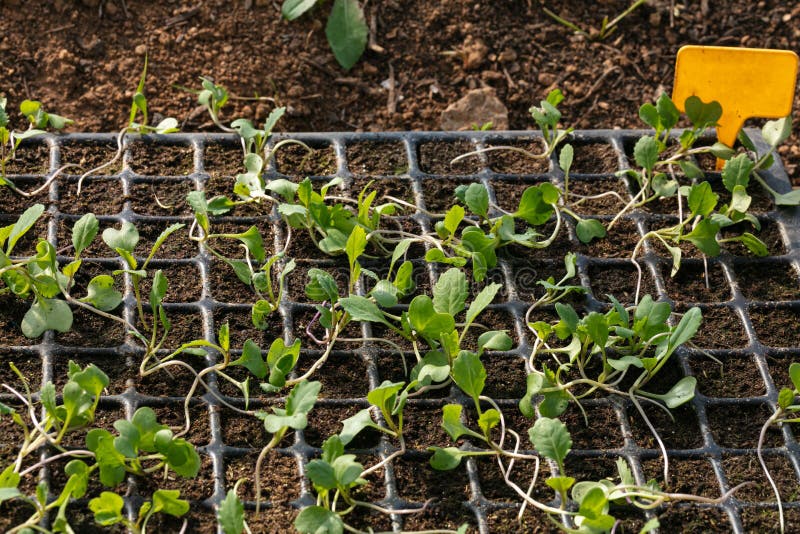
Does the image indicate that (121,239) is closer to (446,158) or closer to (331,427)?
(331,427)

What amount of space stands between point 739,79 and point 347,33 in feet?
2.52

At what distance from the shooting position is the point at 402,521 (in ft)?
4.23

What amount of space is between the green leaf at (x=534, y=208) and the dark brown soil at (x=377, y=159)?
245 mm

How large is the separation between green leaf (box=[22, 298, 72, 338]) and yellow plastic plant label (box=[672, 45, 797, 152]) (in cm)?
→ 105

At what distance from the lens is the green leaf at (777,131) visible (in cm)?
179

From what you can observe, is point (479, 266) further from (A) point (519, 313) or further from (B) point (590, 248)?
(B) point (590, 248)

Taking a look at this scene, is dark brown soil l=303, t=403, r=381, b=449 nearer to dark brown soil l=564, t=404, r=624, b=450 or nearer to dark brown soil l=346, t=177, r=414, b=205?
dark brown soil l=564, t=404, r=624, b=450

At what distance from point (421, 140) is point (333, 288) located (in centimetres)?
49

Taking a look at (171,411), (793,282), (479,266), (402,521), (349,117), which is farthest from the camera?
(349,117)

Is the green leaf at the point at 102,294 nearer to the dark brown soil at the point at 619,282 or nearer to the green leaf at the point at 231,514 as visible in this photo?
the green leaf at the point at 231,514

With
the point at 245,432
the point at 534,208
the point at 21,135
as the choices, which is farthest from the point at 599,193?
the point at 21,135

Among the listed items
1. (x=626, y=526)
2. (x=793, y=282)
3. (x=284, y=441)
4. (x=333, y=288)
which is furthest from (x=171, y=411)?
(x=793, y=282)

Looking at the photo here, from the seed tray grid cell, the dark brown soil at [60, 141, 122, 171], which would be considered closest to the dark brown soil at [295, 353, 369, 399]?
the seed tray grid cell

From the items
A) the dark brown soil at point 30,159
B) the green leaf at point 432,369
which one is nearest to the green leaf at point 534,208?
the green leaf at point 432,369
